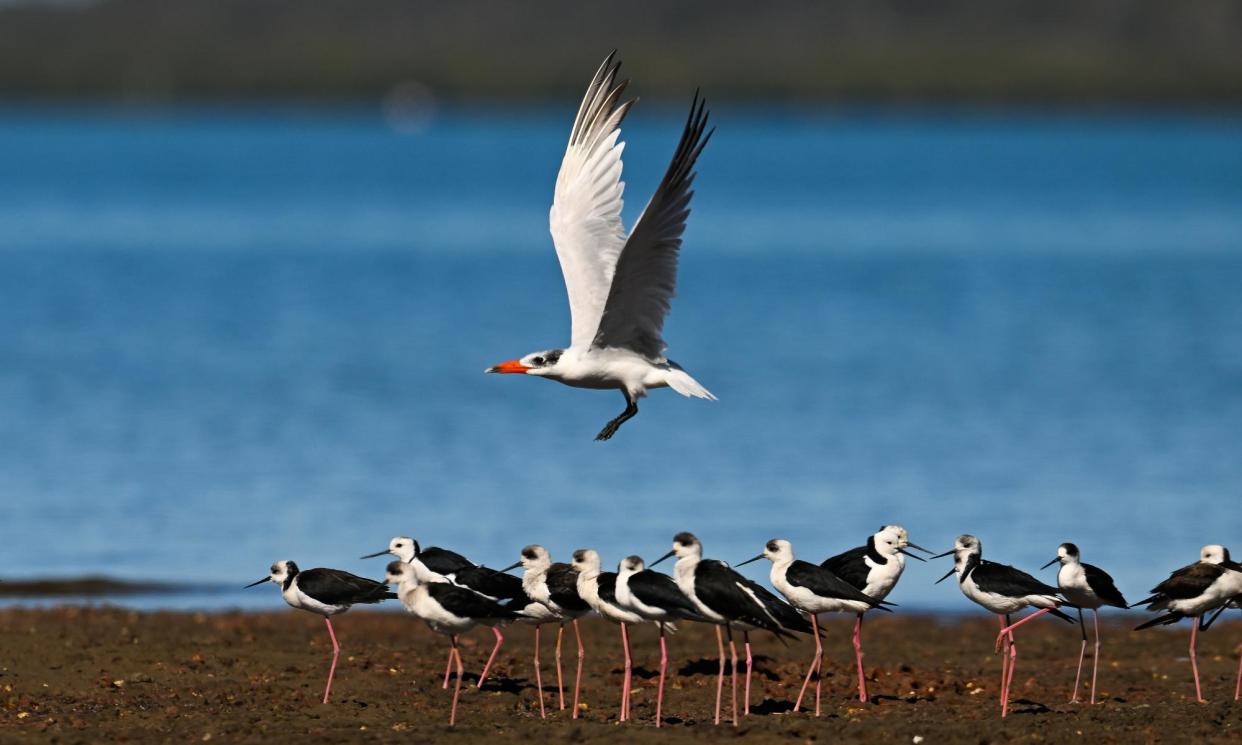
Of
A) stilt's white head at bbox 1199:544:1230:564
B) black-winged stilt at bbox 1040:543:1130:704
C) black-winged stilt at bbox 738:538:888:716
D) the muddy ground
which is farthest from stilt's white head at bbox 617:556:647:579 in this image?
stilt's white head at bbox 1199:544:1230:564

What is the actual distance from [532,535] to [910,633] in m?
5.47

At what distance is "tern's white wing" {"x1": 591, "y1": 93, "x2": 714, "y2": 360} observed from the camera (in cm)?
1580

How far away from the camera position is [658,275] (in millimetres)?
16422

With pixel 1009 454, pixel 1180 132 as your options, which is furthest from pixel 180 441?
pixel 1180 132

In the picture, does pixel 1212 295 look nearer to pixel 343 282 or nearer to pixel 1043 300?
pixel 1043 300

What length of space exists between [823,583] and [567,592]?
65.1 inches

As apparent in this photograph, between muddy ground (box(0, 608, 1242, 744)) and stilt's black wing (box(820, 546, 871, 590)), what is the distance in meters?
0.84

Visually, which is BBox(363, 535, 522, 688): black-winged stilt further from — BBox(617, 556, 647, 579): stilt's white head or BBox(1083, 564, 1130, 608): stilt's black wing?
BBox(1083, 564, 1130, 608): stilt's black wing

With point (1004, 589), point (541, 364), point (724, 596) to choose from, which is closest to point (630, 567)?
point (724, 596)

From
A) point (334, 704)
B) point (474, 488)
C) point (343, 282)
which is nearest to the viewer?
point (334, 704)

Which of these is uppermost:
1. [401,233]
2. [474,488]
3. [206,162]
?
[206,162]

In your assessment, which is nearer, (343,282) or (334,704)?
(334,704)

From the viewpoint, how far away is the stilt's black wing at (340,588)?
14.1m

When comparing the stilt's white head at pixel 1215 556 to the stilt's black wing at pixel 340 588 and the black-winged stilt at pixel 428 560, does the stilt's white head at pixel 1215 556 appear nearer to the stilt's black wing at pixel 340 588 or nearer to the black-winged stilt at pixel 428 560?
the black-winged stilt at pixel 428 560
